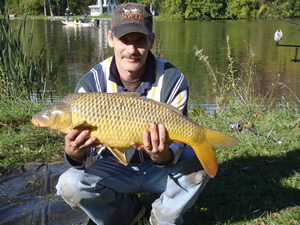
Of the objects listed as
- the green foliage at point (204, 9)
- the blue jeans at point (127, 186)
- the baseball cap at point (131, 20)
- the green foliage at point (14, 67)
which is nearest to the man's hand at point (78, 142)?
the blue jeans at point (127, 186)

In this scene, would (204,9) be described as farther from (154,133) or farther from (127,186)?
(154,133)

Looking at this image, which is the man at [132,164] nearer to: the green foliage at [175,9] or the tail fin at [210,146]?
the tail fin at [210,146]

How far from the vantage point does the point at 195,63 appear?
26.2ft

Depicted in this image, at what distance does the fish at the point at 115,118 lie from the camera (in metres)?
1.32

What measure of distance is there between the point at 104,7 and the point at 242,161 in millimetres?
46932

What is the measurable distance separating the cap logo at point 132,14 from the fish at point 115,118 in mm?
437

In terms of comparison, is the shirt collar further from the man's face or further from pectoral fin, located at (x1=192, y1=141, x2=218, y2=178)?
pectoral fin, located at (x1=192, y1=141, x2=218, y2=178)

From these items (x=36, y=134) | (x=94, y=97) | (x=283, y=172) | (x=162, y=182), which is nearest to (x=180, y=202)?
(x=162, y=182)

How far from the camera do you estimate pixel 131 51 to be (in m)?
1.59

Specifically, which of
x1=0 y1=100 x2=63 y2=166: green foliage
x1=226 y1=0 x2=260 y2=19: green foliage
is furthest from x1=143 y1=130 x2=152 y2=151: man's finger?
x1=226 y1=0 x2=260 y2=19: green foliage

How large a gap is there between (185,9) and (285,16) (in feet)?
30.1

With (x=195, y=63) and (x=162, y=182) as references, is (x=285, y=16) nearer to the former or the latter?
(x=195, y=63)

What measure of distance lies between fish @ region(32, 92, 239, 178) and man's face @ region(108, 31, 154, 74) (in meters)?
0.26

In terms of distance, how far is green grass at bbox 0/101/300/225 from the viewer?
5.86 ft
